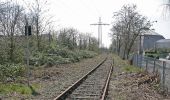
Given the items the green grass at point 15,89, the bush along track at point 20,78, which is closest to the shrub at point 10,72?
the bush along track at point 20,78

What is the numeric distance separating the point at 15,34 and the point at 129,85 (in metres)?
13.4

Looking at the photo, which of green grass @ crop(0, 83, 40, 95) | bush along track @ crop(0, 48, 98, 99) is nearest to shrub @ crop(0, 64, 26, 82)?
bush along track @ crop(0, 48, 98, 99)

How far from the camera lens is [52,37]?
5103cm

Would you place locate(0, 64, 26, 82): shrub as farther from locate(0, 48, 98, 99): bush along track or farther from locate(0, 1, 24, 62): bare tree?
locate(0, 1, 24, 62): bare tree

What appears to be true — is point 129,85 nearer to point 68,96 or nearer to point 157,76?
point 157,76

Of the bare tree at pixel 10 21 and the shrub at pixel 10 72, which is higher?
the bare tree at pixel 10 21

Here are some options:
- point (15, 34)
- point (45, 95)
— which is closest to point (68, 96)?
point (45, 95)

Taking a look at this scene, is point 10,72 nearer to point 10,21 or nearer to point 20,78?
point 20,78

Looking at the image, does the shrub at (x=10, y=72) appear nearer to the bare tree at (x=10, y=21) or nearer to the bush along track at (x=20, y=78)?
the bush along track at (x=20, y=78)

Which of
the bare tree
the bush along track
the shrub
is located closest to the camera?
the bush along track

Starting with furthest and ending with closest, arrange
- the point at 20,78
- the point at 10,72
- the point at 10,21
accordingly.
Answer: the point at 10,21, the point at 10,72, the point at 20,78

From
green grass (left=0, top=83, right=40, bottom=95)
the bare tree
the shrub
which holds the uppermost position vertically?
the bare tree

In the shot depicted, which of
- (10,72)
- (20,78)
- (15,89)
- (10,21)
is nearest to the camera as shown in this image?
(15,89)

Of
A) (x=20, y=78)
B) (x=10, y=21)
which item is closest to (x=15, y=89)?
(x=20, y=78)
